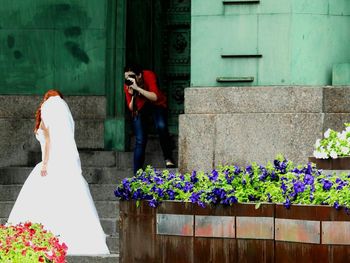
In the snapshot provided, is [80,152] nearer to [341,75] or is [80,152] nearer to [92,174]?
[92,174]

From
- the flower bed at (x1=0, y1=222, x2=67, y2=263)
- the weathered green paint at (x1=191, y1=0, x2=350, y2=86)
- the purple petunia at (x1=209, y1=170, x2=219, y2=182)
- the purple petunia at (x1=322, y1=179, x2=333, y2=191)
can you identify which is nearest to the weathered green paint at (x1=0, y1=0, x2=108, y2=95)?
the weathered green paint at (x1=191, y1=0, x2=350, y2=86)

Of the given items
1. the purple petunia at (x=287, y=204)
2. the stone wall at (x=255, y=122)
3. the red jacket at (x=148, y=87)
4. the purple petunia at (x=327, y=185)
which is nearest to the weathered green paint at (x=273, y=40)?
the stone wall at (x=255, y=122)

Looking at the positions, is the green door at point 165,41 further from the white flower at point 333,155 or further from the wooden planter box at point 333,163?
the white flower at point 333,155

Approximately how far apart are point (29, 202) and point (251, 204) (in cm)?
621

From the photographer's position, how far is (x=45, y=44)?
24.0m

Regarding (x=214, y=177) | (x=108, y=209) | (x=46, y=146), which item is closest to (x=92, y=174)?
(x=108, y=209)

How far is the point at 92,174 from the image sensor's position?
21.7 meters

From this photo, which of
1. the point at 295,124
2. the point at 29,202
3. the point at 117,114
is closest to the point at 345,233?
the point at 295,124

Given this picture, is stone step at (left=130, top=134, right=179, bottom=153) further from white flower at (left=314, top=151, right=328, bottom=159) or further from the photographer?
white flower at (left=314, top=151, right=328, bottom=159)

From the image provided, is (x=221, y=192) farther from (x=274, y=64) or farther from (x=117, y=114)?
(x=117, y=114)

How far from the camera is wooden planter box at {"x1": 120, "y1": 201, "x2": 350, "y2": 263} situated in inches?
490

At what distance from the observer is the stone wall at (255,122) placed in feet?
58.4

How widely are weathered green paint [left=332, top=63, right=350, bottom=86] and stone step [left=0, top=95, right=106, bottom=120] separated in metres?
6.17

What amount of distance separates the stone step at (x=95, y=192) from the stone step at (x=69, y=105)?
2663 mm
